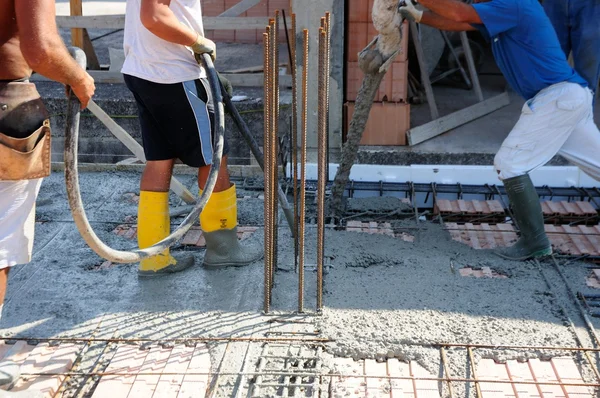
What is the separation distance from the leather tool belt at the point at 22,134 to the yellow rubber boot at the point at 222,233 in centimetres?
121

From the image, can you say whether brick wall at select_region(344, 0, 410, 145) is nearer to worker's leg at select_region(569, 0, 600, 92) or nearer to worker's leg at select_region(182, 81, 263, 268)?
worker's leg at select_region(569, 0, 600, 92)

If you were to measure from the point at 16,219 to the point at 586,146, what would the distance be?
321 centimetres

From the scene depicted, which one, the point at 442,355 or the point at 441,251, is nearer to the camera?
the point at 442,355

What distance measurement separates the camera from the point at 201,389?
3.20 meters

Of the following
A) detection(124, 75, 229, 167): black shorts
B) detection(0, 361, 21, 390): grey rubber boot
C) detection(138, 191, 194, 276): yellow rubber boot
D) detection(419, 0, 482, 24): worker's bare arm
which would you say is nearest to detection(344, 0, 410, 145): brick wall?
detection(419, 0, 482, 24): worker's bare arm

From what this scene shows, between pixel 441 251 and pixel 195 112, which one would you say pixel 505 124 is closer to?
pixel 441 251

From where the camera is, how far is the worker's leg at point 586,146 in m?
4.54

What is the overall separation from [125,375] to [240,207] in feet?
7.26

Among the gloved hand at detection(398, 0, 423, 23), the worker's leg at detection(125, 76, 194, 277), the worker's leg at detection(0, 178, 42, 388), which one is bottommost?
the worker's leg at detection(0, 178, 42, 388)

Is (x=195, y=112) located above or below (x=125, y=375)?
above

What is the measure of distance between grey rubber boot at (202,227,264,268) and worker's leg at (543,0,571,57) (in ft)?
9.92

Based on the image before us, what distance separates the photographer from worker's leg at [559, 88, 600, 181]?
4.54m

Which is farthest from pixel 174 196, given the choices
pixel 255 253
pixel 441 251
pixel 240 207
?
pixel 441 251

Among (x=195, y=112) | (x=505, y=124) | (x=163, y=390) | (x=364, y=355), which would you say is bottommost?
(x=163, y=390)
